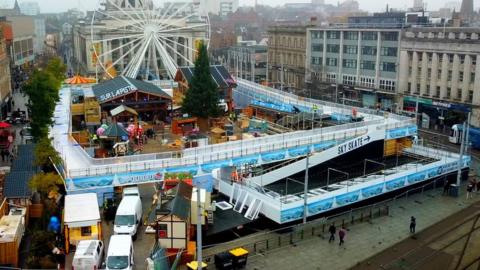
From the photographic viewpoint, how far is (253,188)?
27625mm

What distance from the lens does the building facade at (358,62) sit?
61469mm

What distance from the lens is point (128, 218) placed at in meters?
23.3

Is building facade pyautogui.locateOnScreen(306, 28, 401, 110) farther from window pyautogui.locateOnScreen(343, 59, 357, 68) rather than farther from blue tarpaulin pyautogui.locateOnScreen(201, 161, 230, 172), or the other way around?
blue tarpaulin pyautogui.locateOnScreen(201, 161, 230, 172)

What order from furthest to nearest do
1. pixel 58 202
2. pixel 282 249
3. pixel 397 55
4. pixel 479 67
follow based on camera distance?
pixel 397 55, pixel 479 67, pixel 58 202, pixel 282 249

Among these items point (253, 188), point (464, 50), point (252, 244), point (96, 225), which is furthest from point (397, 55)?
point (96, 225)

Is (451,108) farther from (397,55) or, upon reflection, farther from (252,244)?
(252,244)

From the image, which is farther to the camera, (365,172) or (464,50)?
(464,50)

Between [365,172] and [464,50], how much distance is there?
25.2 m

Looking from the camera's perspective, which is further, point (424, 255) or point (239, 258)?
point (424, 255)

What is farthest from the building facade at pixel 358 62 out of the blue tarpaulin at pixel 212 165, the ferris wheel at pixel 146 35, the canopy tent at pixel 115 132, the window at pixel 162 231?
the window at pixel 162 231

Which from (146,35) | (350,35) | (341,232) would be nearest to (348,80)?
(350,35)

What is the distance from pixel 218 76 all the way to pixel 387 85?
22053 millimetres

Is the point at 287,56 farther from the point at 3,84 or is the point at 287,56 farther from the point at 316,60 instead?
the point at 3,84

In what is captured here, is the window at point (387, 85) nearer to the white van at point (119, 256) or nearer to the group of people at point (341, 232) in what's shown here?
the group of people at point (341, 232)
